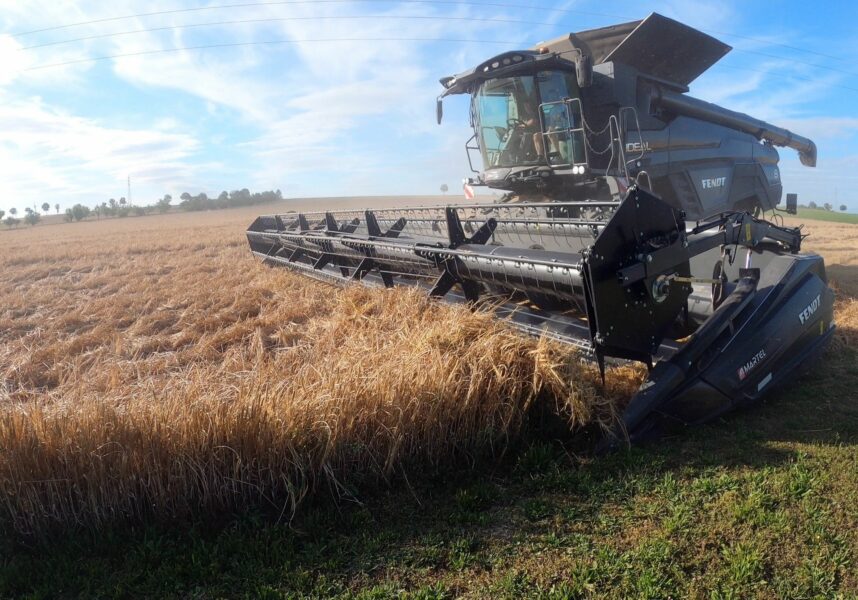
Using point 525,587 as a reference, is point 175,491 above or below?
above

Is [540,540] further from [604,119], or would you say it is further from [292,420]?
[604,119]

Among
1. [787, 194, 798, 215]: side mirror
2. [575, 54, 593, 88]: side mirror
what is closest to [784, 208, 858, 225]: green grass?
[787, 194, 798, 215]: side mirror

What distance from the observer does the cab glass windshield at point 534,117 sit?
20.9ft

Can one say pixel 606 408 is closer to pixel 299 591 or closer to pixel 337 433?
pixel 337 433

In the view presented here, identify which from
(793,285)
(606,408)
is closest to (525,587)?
(606,408)

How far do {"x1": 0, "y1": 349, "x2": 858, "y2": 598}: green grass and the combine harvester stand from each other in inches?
16.5

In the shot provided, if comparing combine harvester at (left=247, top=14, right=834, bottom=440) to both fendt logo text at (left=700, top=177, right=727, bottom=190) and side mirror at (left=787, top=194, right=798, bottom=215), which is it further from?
side mirror at (left=787, top=194, right=798, bottom=215)

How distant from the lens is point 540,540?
2.18m

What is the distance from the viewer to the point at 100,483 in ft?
7.87

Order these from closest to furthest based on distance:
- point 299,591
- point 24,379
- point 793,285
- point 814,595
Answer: point 814,595 → point 299,591 → point 793,285 → point 24,379

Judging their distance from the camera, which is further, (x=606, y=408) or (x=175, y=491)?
(x=606, y=408)

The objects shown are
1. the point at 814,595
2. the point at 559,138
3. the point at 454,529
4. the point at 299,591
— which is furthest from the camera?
the point at 559,138

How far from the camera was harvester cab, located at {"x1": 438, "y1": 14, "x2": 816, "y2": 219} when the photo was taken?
20.9 feet

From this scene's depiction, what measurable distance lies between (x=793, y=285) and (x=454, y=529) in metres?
2.53
